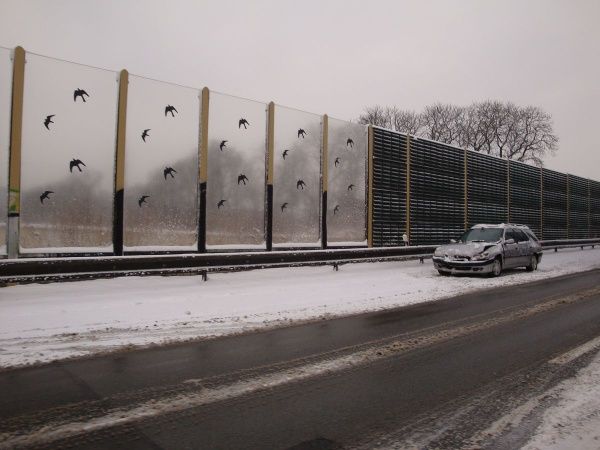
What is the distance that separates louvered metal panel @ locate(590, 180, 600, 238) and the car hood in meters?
28.5

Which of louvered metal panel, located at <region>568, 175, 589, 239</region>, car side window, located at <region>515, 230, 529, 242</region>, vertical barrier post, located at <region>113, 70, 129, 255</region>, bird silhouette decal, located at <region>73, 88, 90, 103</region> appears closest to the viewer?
bird silhouette decal, located at <region>73, 88, 90, 103</region>

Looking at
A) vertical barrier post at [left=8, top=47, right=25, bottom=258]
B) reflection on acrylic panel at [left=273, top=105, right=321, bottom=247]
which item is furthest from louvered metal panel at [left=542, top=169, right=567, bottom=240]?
vertical barrier post at [left=8, top=47, right=25, bottom=258]

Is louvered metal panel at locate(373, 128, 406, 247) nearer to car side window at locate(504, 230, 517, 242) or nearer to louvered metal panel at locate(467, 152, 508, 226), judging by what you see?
car side window at locate(504, 230, 517, 242)

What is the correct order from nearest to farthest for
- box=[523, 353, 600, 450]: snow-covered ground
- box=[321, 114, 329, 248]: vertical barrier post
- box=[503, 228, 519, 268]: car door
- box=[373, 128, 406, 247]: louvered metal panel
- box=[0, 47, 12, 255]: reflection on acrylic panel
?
box=[523, 353, 600, 450]: snow-covered ground → box=[0, 47, 12, 255]: reflection on acrylic panel → box=[503, 228, 519, 268]: car door → box=[321, 114, 329, 248]: vertical barrier post → box=[373, 128, 406, 247]: louvered metal panel

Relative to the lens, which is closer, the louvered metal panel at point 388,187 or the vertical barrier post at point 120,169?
Result: the vertical barrier post at point 120,169

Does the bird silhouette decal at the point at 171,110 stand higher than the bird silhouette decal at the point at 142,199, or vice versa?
the bird silhouette decal at the point at 171,110

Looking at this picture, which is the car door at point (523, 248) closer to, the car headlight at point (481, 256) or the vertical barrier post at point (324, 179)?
the car headlight at point (481, 256)

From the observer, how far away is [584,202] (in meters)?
34.4

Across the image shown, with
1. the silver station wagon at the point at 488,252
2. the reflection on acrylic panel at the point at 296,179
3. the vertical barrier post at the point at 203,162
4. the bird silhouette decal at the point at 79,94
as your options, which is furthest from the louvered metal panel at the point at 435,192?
the bird silhouette decal at the point at 79,94

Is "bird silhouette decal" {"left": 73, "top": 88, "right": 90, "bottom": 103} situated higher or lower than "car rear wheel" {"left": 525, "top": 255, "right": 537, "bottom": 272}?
higher

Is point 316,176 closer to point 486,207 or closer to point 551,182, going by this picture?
point 486,207

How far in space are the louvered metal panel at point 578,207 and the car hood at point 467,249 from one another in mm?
23822

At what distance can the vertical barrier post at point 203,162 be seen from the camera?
12688 millimetres

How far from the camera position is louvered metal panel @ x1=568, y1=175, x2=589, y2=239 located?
3259cm
